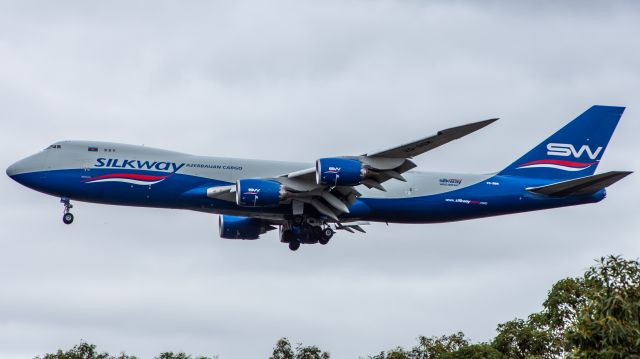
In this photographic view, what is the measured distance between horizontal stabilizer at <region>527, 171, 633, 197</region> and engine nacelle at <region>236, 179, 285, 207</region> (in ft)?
45.5

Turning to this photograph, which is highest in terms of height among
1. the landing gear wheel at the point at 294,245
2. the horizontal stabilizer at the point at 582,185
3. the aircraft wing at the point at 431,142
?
the aircraft wing at the point at 431,142

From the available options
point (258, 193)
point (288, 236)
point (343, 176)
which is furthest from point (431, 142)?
point (288, 236)

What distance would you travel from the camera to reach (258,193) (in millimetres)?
47312

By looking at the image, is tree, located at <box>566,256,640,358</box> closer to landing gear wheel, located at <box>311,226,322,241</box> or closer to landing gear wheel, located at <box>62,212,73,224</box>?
landing gear wheel, located at <box>311,226,322,241</box>

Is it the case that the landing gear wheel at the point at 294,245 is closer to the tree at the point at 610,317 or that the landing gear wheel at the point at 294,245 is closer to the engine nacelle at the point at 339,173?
the engine nacelle at the point at 339,173

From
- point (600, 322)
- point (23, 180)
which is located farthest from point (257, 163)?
point (600, 322)

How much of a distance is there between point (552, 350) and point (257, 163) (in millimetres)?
16967

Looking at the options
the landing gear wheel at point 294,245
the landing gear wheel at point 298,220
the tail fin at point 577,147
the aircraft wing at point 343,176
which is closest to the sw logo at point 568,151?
the tail fin at point 577,147

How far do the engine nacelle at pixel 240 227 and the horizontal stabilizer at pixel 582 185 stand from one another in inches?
587

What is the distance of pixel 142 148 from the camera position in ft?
163

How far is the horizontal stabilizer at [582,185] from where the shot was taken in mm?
48075

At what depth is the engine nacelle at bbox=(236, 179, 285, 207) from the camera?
47.1 metres

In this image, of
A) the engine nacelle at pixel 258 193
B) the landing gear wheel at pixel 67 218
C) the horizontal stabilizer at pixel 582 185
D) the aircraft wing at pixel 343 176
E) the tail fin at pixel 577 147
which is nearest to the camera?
the aircraft wing at pixel 343 176

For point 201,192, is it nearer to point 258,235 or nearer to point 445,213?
point 258,235
